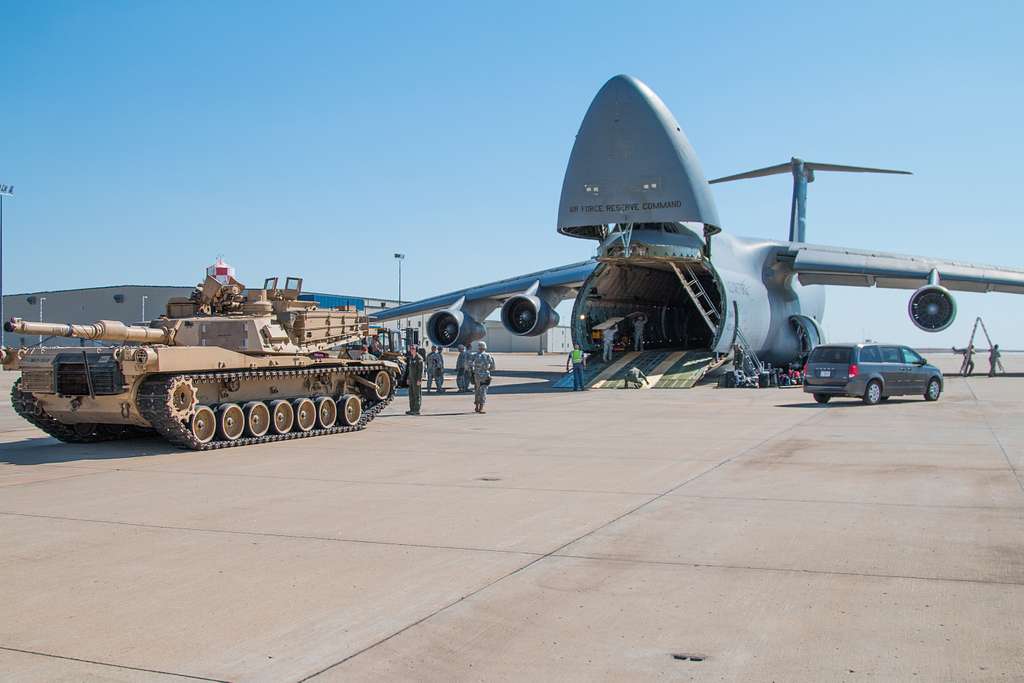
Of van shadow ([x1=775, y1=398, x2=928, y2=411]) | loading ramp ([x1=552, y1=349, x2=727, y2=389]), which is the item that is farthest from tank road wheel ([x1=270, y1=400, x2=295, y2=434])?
loading ramp ([x1=552, y1=349, x2=727, y2=389])

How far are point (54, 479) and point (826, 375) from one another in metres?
15.9

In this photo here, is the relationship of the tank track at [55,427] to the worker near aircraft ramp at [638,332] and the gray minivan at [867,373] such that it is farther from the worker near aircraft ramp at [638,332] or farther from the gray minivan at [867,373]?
the worker near aircraft ramp at [638,332]

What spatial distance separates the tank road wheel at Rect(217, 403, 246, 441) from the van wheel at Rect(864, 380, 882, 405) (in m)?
13.4

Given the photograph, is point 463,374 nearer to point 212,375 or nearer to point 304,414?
point 304,414

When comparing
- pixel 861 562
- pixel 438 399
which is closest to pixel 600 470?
pixel 861 562

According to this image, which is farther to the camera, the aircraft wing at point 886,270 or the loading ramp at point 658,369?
the aircraft wing at point 886,270

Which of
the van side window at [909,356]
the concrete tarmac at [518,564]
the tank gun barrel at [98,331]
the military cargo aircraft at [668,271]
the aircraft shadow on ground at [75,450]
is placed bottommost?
the aircraft shadow on ground at [75,450]

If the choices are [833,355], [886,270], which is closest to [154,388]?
[833,355]

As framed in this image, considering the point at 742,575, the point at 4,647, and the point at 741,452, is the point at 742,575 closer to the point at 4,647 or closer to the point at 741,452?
the point at 4,647

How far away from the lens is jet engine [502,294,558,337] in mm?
29891

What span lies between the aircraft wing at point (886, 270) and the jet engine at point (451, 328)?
10.5 metres

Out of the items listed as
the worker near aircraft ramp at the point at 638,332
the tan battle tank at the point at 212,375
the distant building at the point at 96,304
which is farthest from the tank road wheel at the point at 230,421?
the distant building at the point at 96,304

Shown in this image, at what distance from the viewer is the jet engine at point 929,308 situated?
28.9m

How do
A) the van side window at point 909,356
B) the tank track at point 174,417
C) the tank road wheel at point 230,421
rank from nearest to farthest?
the tank track at point 174,417, the tank road wheel at point 230,421, the van side window at point 909,356
